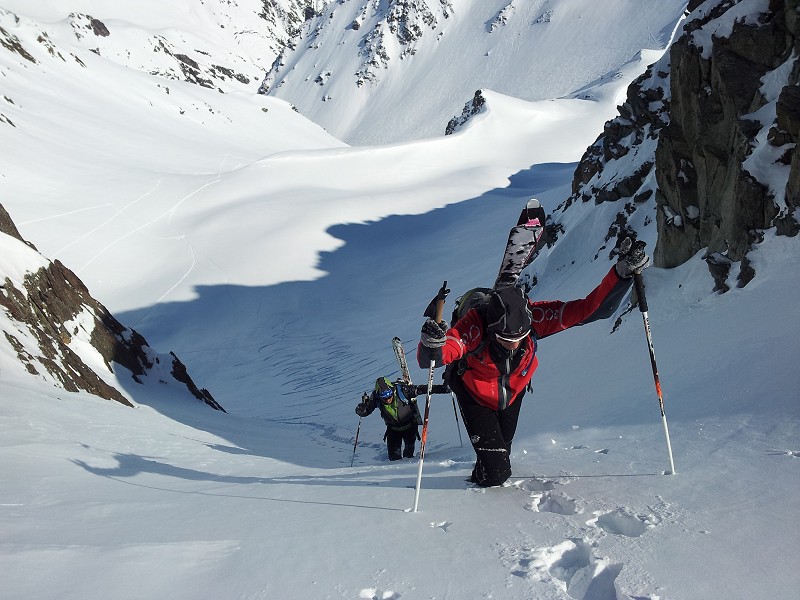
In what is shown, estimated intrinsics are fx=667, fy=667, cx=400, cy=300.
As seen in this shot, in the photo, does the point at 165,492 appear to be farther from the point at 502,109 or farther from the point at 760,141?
the point at 502,109

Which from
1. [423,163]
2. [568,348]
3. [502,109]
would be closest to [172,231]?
[423,163]

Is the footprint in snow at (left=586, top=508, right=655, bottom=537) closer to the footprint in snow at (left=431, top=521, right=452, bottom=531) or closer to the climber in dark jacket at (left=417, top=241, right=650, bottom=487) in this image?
the footprint in snow at (left=431, top=521, right=452, bottom=531)

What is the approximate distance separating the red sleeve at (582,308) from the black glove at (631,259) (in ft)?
0.25

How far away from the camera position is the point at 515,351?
464cm

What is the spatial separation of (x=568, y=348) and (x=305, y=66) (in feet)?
468

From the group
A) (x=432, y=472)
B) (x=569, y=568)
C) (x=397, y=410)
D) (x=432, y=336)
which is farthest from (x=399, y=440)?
(x=569, y=568)

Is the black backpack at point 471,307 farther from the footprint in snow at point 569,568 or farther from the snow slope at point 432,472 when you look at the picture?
the footprint in snow at point 569,568

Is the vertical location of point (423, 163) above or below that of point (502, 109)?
below

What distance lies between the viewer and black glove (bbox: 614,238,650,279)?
14.6 feet

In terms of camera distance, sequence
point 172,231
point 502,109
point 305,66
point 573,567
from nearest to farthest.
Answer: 1. point 573,567
2. point 172,231
3. point 502,109
4. point 305,66

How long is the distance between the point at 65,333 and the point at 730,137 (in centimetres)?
1168

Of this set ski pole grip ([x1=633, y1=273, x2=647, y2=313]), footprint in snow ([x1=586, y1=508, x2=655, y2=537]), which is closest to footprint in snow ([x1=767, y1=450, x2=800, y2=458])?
footprint in snow ([x1=586, y1=508, x2=655, y2=537])

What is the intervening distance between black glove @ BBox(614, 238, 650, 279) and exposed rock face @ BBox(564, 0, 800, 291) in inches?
178

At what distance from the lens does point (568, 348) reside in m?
12.1
